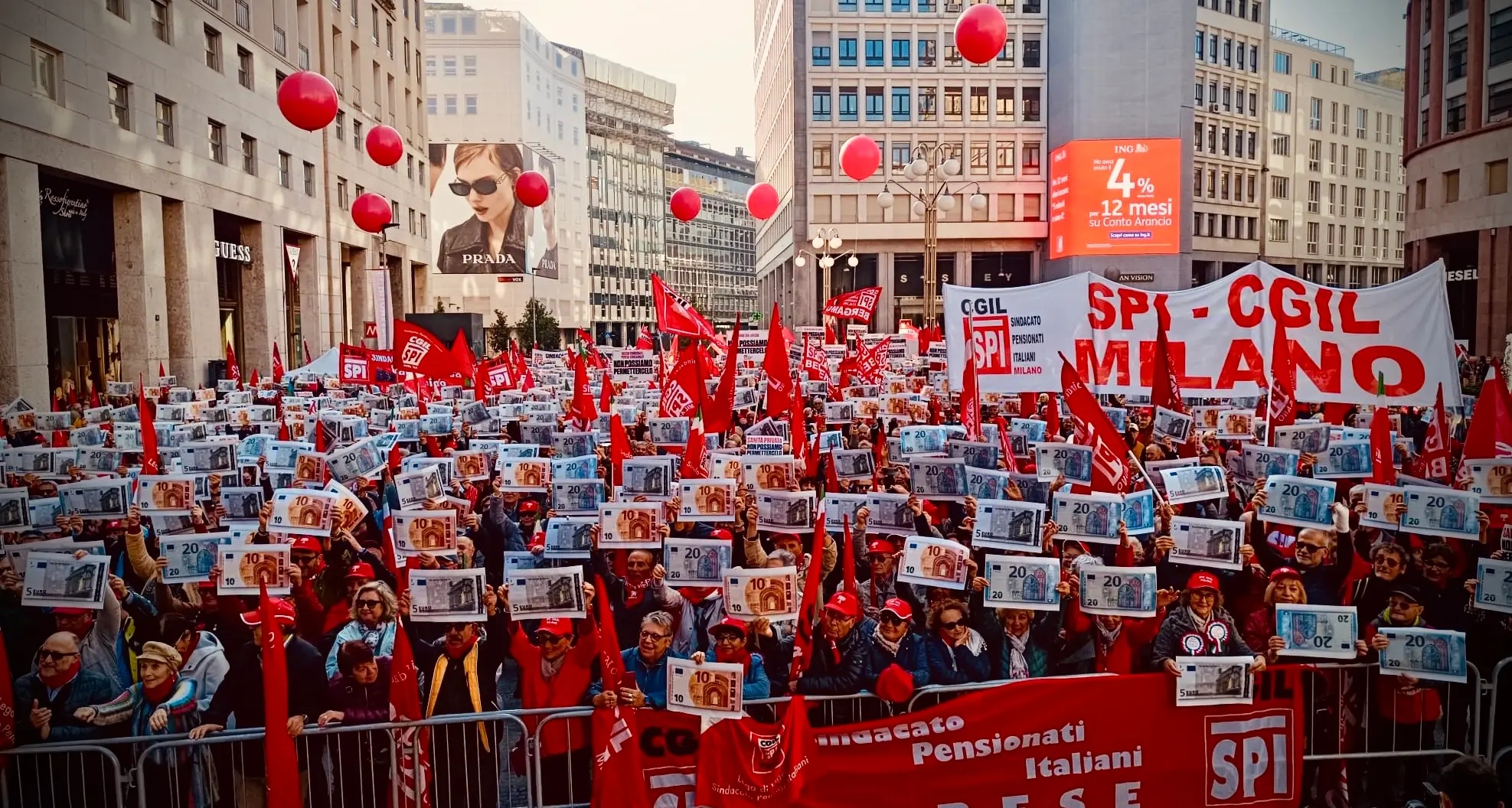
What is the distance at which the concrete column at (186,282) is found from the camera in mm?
27672

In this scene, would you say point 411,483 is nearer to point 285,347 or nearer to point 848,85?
point 285,347

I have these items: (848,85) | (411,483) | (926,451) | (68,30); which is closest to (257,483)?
(411,483)

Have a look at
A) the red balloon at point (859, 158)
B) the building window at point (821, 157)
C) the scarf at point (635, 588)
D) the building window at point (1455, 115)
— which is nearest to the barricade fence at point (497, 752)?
the scarf at point (635, 588)

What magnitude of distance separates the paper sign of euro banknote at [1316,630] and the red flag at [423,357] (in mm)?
11820

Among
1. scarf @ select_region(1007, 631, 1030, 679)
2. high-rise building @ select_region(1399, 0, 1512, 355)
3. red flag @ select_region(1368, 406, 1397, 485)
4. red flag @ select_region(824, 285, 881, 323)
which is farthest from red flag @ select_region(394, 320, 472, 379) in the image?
high-rise building @ select_region(1399, 0, 1512, 355)

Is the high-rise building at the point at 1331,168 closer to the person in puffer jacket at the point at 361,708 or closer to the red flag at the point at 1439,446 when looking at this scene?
the red flag at the point at 1439,446

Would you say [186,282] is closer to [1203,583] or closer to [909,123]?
[1203,583]

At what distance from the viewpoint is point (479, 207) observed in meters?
59.2

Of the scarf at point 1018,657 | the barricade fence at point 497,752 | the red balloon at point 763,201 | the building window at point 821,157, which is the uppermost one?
the building window at point 821,157

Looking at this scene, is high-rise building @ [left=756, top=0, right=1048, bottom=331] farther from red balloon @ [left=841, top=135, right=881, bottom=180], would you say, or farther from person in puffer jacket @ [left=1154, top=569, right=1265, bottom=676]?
person in puffer jacket @ [left=1154, top=569, right=1265, bottom=676]

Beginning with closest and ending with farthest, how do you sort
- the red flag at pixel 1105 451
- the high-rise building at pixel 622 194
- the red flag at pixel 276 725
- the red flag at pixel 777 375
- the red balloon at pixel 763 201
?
the red flag at pixel 276 725
the red flag at pixel 1105 451
the red flag at pixel 777 375
the red balloon at pixel 763 201
the high-rise building at pixel 622 194

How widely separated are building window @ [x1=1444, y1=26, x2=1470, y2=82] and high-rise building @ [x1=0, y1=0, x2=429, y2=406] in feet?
134

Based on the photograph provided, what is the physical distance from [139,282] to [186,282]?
1.92 meters

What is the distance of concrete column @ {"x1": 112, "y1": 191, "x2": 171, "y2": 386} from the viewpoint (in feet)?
83.6
